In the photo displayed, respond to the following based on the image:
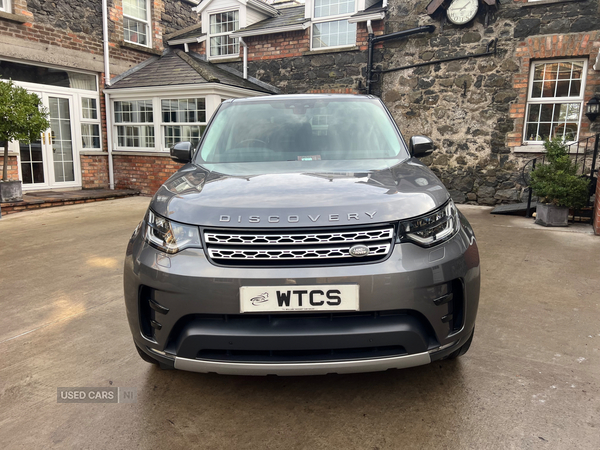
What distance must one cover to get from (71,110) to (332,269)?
11091mm

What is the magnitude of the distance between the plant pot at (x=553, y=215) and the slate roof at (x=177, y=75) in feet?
23.3

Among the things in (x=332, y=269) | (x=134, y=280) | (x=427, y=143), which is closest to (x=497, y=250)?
(x=427, y=143)

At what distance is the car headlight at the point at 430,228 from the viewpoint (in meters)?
1.88

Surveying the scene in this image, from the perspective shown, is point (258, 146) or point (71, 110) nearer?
point (258, 146)

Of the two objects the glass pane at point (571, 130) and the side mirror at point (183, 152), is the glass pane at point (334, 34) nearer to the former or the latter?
the glass pane at point (571, 130)

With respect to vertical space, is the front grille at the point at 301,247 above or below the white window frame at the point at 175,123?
below

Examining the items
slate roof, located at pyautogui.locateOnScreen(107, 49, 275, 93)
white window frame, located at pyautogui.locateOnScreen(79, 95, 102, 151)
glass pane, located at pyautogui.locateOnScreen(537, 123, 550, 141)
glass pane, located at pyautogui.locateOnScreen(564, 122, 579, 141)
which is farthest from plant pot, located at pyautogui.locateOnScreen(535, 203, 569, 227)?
white window frame, located at pyautogui.locateOnScreen(79, 95, 102, 151)

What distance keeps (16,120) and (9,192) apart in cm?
142

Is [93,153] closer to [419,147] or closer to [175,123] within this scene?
[175,123]

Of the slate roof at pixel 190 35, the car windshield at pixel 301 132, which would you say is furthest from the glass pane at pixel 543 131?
the slate roof at pixel 190 35

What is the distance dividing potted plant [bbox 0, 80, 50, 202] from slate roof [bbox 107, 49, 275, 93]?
2970mm

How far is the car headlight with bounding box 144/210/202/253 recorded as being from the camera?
1.90 m

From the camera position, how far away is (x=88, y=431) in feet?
6.50

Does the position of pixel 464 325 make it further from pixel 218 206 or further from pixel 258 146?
pixel 258 146
